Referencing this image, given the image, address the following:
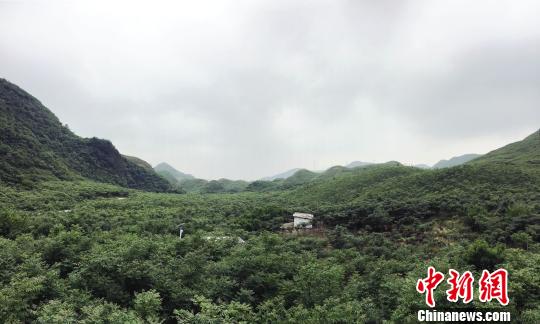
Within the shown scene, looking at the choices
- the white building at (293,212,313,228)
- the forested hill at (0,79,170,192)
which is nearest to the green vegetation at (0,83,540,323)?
the white building at (293,212,313,228)

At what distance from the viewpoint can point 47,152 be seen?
2483 inches

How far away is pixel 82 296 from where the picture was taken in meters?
10.3

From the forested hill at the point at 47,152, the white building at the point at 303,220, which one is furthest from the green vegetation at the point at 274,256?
the forested hill at the point at 47,152

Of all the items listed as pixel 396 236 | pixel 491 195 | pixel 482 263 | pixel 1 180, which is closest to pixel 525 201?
pixel 491 195

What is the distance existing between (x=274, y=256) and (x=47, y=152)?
2562 inches

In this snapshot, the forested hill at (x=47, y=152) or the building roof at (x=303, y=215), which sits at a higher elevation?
the forested hill at (x=47, y=152)

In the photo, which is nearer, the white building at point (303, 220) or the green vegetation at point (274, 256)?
the green vegetation at point (274, 256)

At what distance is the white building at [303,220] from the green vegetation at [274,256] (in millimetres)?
749

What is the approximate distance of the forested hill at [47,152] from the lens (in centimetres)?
5216

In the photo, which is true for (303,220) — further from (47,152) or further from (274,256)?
(47,152)

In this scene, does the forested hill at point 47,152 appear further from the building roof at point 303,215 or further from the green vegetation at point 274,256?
the building roof at point 303,215

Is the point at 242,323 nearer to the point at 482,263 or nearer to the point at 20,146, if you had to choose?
the point at 482,263

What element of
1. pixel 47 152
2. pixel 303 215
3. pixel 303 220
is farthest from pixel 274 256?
pixel 47 152

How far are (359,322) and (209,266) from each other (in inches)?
279
